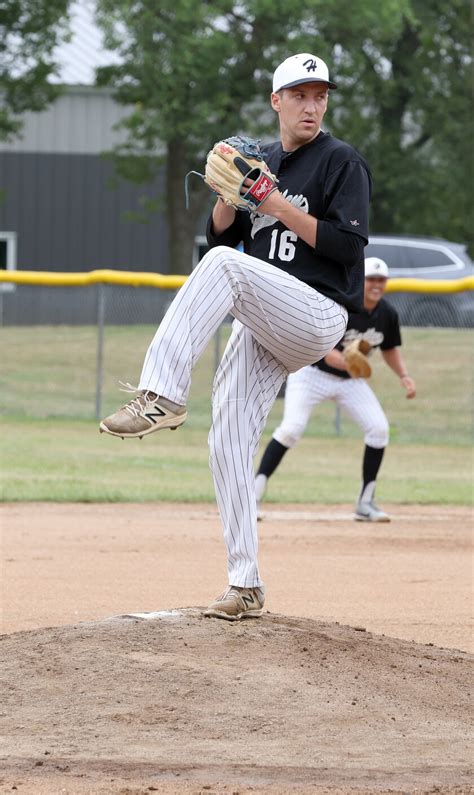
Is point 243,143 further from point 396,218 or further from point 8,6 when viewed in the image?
point 396,218

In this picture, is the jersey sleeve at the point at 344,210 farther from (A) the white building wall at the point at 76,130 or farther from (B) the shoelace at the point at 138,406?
(A) the white building wall at the point at 76,130

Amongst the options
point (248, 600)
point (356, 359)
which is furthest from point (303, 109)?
point (356, 359)

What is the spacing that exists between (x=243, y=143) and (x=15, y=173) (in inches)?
1064

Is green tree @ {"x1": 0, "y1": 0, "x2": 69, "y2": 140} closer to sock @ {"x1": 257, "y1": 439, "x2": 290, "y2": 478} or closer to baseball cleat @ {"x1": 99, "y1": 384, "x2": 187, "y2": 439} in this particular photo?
sock @ {"x1": 257, "y1": 439, "x2": 290, "y2": 478}

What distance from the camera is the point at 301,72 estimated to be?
14.3 ft

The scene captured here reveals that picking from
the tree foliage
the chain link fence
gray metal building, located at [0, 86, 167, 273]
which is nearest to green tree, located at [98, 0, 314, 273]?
the tree foliage

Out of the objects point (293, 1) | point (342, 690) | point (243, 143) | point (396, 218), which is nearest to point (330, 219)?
point (243, 143)

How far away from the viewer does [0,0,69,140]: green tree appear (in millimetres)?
23984

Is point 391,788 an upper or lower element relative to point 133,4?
lower

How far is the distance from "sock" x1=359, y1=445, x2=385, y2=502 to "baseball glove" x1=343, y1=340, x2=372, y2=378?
56 centimetres

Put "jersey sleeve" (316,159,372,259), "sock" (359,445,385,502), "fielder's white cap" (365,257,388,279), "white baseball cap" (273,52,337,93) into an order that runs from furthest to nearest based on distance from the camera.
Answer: "sock" (359,445,385,502) → "fielder's white cap" (365,257,388,279) → "white baseball cap" (273,52,337,93) → "jersey sleeve" (316,159,372,259)

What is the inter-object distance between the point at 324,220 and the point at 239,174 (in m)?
0.35

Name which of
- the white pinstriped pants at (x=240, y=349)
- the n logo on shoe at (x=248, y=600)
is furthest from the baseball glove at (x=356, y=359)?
the n logo on shoe at (x=248, y=600)

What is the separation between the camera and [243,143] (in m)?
4.29
